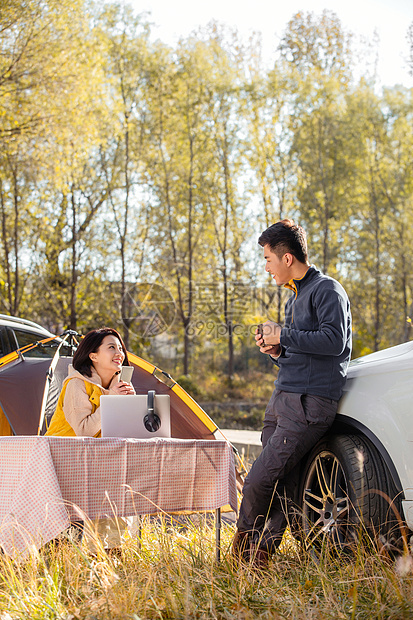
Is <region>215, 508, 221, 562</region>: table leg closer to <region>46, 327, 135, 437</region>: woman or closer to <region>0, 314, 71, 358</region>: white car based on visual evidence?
<region>46, 327, 135, 437</region>: woman

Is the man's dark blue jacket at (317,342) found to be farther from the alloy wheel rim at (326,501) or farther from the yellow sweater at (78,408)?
the yellow sweater at (78,408)

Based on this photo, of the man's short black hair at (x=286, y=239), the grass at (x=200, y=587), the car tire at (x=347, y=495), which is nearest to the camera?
the grass at (x=200, y=587)

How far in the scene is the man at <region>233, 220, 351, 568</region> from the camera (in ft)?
9.59

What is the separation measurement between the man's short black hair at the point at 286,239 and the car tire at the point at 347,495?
1.01m

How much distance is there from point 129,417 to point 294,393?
86 centimetres

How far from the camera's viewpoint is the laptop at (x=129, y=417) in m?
3.00

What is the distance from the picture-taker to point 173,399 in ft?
17.4

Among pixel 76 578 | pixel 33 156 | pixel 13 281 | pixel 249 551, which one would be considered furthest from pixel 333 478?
pixel 13 281

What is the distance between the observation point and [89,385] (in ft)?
12.4

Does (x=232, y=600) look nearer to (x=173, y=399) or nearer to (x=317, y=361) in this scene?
(x=317, y=361)

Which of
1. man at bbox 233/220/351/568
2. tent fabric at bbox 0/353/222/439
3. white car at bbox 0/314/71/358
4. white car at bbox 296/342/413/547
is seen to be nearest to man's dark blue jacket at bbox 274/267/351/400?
man at bbox 233/220/351/568

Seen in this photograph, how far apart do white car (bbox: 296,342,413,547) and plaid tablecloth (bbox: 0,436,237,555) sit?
0.48m

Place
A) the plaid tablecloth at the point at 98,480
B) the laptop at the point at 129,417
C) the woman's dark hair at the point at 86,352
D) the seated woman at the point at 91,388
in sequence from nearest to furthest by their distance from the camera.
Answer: the plaid tablecloth at the point at 98,480 → the laptop at the point at 129,417 → the seated woman at the point at 91,388 → the woman's dark hair at the point at 86,352

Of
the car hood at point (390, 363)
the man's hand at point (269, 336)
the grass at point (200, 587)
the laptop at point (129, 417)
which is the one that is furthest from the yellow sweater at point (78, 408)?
the car hood at point (390, 363)
